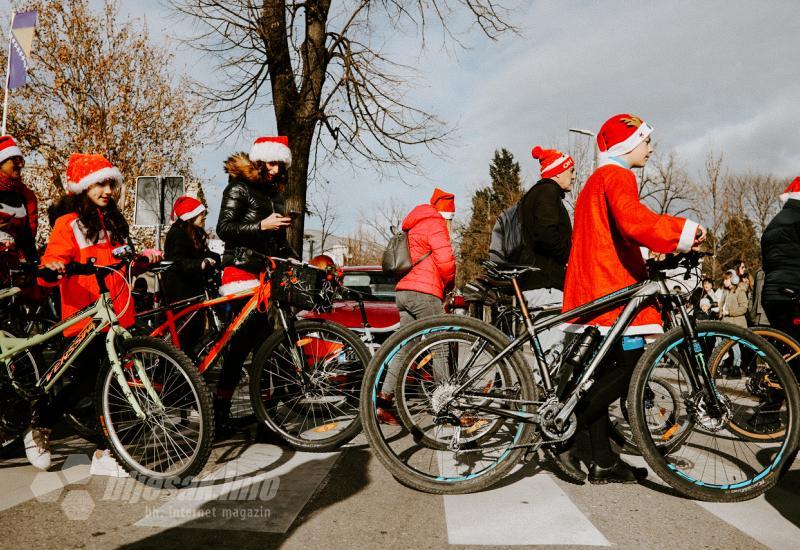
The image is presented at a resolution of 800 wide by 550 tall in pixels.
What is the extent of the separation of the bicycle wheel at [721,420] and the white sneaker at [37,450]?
322 cm

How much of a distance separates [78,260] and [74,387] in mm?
751

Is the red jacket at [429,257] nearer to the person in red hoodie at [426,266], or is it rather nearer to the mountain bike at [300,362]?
the person in red hoodie at [426,266]

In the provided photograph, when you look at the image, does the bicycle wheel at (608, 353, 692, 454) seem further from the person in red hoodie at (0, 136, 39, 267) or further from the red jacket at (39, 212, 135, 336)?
the person in red hoodie at (0, 136, 39, 267)

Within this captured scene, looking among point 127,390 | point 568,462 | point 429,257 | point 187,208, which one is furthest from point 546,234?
point 187,208

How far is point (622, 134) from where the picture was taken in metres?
3.65

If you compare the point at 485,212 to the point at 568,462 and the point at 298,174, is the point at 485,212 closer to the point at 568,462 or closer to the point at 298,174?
the point at 298,174

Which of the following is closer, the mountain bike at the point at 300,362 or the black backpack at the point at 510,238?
the mountain bike at the point at 300,362

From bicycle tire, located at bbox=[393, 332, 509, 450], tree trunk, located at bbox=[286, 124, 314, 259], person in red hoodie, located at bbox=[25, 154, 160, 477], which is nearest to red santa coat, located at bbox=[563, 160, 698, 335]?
bicycle tire, located at bbox=[393, 332, 509, 450]

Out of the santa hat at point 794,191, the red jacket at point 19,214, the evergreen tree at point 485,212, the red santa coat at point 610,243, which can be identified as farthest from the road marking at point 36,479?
the evergreen tree at point 485,212

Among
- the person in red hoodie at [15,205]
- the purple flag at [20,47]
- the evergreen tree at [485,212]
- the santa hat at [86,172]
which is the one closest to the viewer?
the santa hat at [86,172]

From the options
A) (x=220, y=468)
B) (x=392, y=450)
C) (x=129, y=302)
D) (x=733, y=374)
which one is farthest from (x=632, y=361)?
(x=129, y=302)

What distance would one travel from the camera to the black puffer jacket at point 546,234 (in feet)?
15.3

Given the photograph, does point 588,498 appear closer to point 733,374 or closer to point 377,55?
point 733,374

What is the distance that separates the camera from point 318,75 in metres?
11.5
